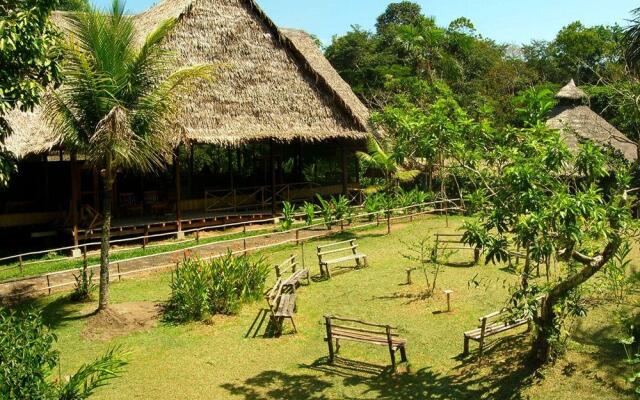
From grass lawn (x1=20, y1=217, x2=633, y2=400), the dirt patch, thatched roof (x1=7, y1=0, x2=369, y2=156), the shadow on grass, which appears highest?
thatched roof (x1=7, y1=0, x2=369, y2=156)

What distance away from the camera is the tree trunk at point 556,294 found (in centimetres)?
719

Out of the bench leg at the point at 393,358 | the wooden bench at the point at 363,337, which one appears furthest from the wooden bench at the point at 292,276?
the bench leg at the point at 393,358

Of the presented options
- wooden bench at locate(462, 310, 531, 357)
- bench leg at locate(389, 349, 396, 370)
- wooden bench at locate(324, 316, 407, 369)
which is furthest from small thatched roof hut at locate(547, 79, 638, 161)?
bench leg at locate(389, 349, 396, 370)

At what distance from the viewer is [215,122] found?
17.8 m

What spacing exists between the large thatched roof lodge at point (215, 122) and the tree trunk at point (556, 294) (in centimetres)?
1116

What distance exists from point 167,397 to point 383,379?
3.06 metres

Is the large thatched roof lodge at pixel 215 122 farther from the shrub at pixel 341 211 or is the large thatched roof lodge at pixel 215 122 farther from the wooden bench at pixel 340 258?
the wooden bench at pixel 340 258

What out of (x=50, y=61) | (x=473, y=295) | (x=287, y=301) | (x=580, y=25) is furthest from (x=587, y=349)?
(x=580, y=25)

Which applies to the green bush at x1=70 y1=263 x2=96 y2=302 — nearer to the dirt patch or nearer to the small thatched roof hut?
the dirt patch

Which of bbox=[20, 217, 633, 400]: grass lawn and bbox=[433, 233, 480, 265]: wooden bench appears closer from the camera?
bbox=[20, 217, 633, 400]: grass lawn

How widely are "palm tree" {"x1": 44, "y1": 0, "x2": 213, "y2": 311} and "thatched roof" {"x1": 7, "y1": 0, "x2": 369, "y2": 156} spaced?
5.32 m

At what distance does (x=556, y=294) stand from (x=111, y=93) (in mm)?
8142

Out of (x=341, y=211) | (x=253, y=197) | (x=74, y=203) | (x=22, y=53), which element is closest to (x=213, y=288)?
(x=22, y=53)

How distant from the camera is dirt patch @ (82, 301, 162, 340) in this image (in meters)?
10.6
